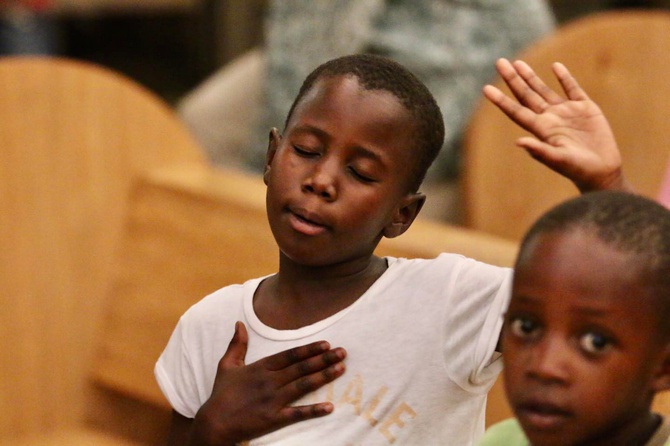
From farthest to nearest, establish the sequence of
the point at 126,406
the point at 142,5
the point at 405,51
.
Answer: the point at 142,5
the point at 405,51
the point at 126,406

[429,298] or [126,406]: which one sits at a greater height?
[429,298]

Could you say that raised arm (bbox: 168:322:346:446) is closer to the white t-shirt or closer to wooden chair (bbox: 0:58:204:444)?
the white t-shirt

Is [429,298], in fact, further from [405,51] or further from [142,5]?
[142,5]

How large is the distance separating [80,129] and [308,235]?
3.84 ft

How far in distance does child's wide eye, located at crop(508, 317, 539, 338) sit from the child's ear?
0.09 m

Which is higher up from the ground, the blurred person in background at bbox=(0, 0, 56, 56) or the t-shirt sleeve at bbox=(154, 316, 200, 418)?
the blurred person in background at bbox=(0, 0, 56, 56)

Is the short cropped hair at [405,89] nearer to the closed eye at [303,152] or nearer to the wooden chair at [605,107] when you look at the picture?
the closed eye at [303,152]

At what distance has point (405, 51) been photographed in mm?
2242

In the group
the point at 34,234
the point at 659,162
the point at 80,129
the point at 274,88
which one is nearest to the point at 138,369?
the point at 34,234

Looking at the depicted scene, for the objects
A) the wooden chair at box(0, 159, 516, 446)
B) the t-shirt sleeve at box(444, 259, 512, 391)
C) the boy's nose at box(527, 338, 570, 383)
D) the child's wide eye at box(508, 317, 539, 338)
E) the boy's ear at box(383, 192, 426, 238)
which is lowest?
the wooden chair at box(0, 159, 516, 446)

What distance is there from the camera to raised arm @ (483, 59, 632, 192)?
41.7 inches

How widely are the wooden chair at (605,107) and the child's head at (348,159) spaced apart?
2.93ft

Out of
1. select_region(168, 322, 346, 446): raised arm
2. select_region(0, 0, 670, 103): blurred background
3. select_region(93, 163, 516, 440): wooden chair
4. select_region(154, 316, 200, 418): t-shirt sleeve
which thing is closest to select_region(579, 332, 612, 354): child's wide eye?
select_region(168, 322, 346, 446): raised arm

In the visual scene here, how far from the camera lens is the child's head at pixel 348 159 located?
99 cm
